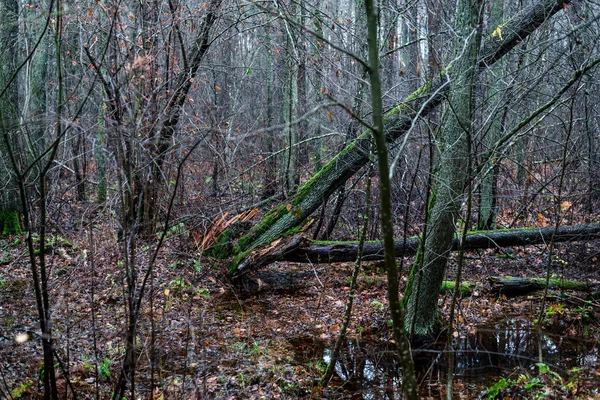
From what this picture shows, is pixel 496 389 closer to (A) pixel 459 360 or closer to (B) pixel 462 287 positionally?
(A) pixel 459 360

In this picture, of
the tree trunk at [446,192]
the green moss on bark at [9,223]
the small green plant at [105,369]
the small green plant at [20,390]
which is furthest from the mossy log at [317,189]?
the green moss on bark at [9,223]

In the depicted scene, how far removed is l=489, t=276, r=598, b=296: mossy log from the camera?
7242mm

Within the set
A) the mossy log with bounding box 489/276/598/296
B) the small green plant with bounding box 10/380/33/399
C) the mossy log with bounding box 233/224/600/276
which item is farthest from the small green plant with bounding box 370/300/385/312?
the small green plant with bounding box 10/380/33/399

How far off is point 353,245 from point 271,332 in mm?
2383

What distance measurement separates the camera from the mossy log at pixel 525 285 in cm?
724

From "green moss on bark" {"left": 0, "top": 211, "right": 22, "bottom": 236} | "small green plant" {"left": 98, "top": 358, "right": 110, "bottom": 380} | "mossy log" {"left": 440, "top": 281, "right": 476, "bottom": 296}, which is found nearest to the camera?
"small green plant" {"left": 98, "top": 358, "right": 110, "bottom": 380}

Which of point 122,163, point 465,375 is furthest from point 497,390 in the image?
point 122,163

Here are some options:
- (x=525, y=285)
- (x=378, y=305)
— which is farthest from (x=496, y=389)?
(x=525, y=285)

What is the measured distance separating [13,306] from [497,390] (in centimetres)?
587

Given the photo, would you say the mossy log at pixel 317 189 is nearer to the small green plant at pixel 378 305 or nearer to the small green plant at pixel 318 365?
the small green plant at pixel 378 305

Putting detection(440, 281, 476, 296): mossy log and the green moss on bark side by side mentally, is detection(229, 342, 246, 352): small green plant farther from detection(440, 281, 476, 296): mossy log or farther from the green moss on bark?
the green moss on bark

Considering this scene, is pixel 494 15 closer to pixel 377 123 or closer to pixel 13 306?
pixel 377 123

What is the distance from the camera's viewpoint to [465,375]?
18.0ft

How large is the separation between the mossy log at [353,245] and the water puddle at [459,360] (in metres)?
1.70
